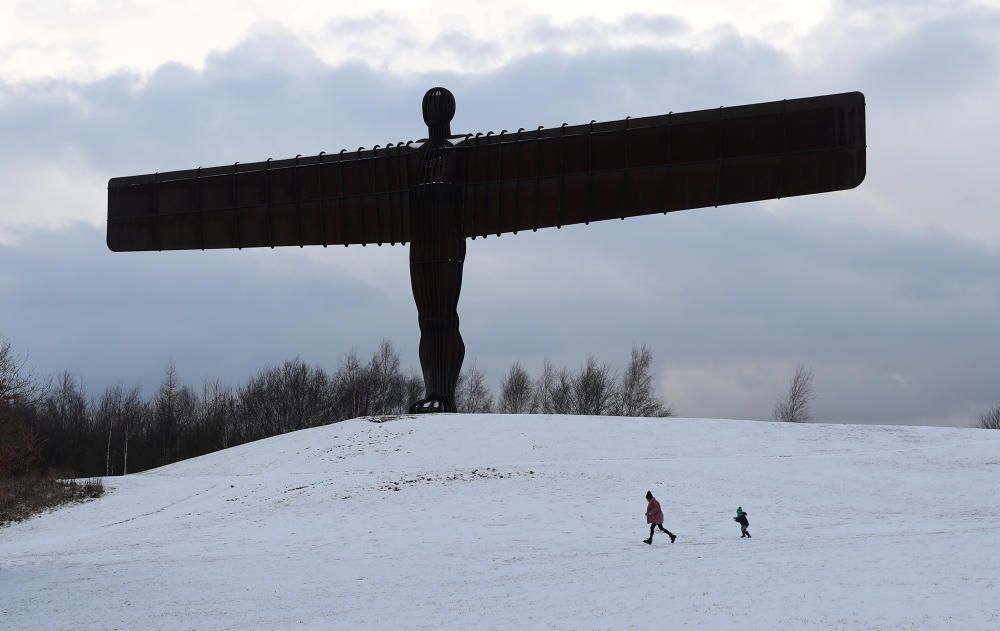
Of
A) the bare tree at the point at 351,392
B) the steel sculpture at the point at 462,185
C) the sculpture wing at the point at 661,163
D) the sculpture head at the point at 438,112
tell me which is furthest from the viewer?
the bare tree at the point at 351,392

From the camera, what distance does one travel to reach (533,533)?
1955cm

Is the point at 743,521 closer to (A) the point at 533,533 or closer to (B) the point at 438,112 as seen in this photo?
(A) the point at 533,533

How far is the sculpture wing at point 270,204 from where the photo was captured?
29.6 meters

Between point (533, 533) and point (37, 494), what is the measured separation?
50.2ft

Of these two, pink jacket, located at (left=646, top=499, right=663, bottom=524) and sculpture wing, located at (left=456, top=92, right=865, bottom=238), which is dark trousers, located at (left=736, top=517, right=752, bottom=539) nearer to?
pink jacket, located at (left=646, top=499, right=663, bottom=524)

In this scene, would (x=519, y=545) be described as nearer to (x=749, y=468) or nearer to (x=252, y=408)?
(x=749, y=468)

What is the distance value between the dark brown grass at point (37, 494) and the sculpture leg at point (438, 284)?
9.93 metres

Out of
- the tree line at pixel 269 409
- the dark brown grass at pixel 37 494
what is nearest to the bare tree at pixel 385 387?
the tree line at pixel 269 409

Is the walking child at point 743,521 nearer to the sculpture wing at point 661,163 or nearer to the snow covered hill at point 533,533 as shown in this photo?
the snow covered hill at point 533,533

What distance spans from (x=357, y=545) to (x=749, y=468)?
11496 millimetres

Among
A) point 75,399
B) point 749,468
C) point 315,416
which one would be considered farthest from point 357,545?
point 75,399

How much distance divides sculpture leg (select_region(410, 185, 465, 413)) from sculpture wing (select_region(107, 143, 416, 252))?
1.11m

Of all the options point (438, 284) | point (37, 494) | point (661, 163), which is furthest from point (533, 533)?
point (37, 494)

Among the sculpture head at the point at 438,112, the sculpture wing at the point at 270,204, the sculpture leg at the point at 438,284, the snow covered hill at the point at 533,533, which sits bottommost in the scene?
the snow covered hill at the point at 533,533
